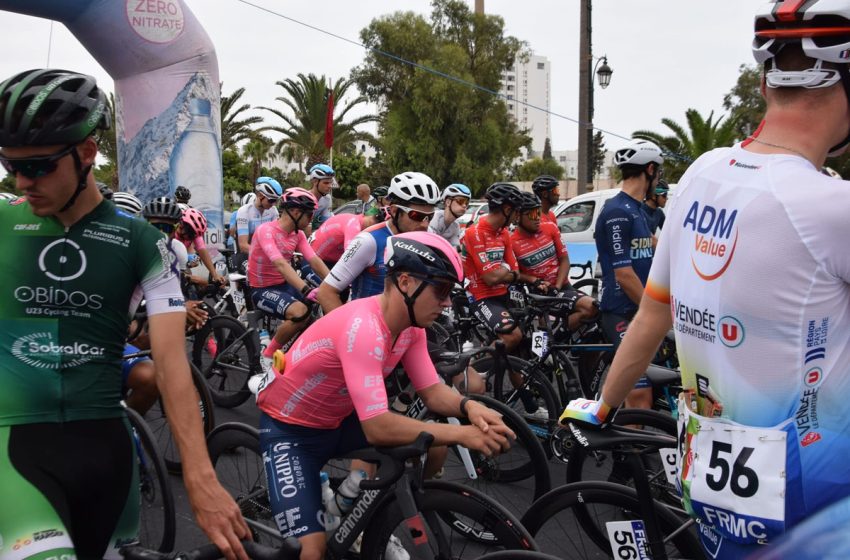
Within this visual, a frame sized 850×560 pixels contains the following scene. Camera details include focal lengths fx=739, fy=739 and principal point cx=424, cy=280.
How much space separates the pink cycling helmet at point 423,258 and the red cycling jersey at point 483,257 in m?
3.62

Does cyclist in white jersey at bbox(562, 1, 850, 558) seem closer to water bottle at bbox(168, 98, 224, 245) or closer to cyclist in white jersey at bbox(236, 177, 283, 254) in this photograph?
cyclist in white jersey at bbox(236, 177, 283, 254)

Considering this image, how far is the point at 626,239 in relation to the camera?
521 centimetres

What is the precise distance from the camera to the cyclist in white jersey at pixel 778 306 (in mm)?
1725

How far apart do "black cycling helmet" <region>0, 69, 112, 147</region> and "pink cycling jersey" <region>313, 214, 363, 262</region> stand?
4.78 meters

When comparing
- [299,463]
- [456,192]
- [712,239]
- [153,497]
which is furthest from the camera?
[456,192]

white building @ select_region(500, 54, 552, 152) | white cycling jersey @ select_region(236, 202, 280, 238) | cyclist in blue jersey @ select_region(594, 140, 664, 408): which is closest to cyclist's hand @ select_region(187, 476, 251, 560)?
cyclist in blue jersey @ select_region(594, 140, 664, 408)

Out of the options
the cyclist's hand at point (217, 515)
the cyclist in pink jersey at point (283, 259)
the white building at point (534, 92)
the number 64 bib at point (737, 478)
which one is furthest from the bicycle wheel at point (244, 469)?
the white building at point (534, 92)

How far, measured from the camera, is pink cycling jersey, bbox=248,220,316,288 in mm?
7191

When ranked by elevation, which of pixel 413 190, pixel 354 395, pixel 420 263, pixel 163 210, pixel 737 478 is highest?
pixel 420 263

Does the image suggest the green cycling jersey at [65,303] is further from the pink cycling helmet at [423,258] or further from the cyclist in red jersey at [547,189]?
the cyclist in red jersey at [547,189]

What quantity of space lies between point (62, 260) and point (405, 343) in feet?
5.05

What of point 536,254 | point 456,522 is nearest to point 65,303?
point 456,522

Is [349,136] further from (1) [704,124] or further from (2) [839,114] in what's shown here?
(2) [839,114]

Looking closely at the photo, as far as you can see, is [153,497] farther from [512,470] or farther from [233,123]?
[233,123]
